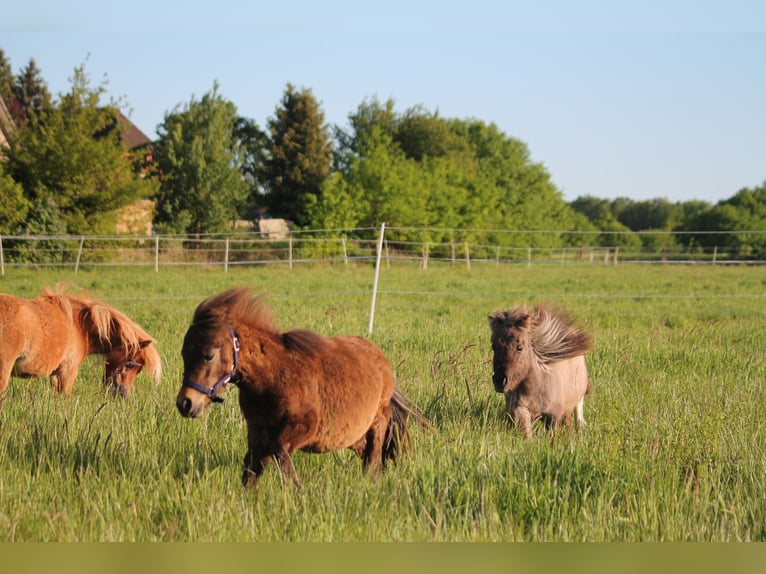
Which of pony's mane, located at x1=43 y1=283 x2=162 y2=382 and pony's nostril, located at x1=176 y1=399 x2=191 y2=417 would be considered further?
pony's mane, located at x1=43 y1=283 x2=162 y2=382

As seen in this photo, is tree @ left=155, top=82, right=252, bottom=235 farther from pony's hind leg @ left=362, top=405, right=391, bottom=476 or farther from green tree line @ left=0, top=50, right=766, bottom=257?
pony's hind leg @ left=362, top=405, right=391, bottom=476

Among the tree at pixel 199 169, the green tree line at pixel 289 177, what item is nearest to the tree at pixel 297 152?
the green tree line at pixel 289 177

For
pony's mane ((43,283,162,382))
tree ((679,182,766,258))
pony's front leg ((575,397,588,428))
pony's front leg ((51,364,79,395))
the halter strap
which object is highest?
tree ((679,182,766,258))

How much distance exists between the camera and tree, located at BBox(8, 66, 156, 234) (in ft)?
85.9

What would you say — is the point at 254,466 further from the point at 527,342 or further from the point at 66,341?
the point at 66,341

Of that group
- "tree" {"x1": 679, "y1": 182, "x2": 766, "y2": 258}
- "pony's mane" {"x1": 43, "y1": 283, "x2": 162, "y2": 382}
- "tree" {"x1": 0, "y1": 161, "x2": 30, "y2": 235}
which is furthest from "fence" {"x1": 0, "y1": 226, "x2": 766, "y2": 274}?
"tree" {"x1": 679, "y1": 182, "x2": 766, "y2": 258}

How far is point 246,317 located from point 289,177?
45545mm

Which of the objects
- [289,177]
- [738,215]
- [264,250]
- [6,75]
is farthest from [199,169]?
[738,215]

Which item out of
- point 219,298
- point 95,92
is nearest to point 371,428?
point 219,298

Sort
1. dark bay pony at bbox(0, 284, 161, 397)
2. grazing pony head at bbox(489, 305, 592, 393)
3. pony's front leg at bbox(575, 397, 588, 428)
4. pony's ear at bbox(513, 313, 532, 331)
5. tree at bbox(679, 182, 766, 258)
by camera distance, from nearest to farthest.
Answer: grazing pony head at bbox(489, 305, 592, 393)
pony's ear at bbox(513, 313, 532, 331)
pony's front leg at bbox(575, 397, 588, 428)
dark bay pony at bbox(0, 284, 161, 397)
tree at bbox(679, 182, 766, 258)

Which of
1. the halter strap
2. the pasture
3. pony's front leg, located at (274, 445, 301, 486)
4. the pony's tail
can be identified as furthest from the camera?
the pony's tail

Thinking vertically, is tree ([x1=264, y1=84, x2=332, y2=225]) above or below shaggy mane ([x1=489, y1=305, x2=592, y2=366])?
above

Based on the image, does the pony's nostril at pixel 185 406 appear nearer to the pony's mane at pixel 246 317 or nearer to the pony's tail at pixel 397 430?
the pony's mane at pixel 246 317

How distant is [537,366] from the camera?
5.28 m
